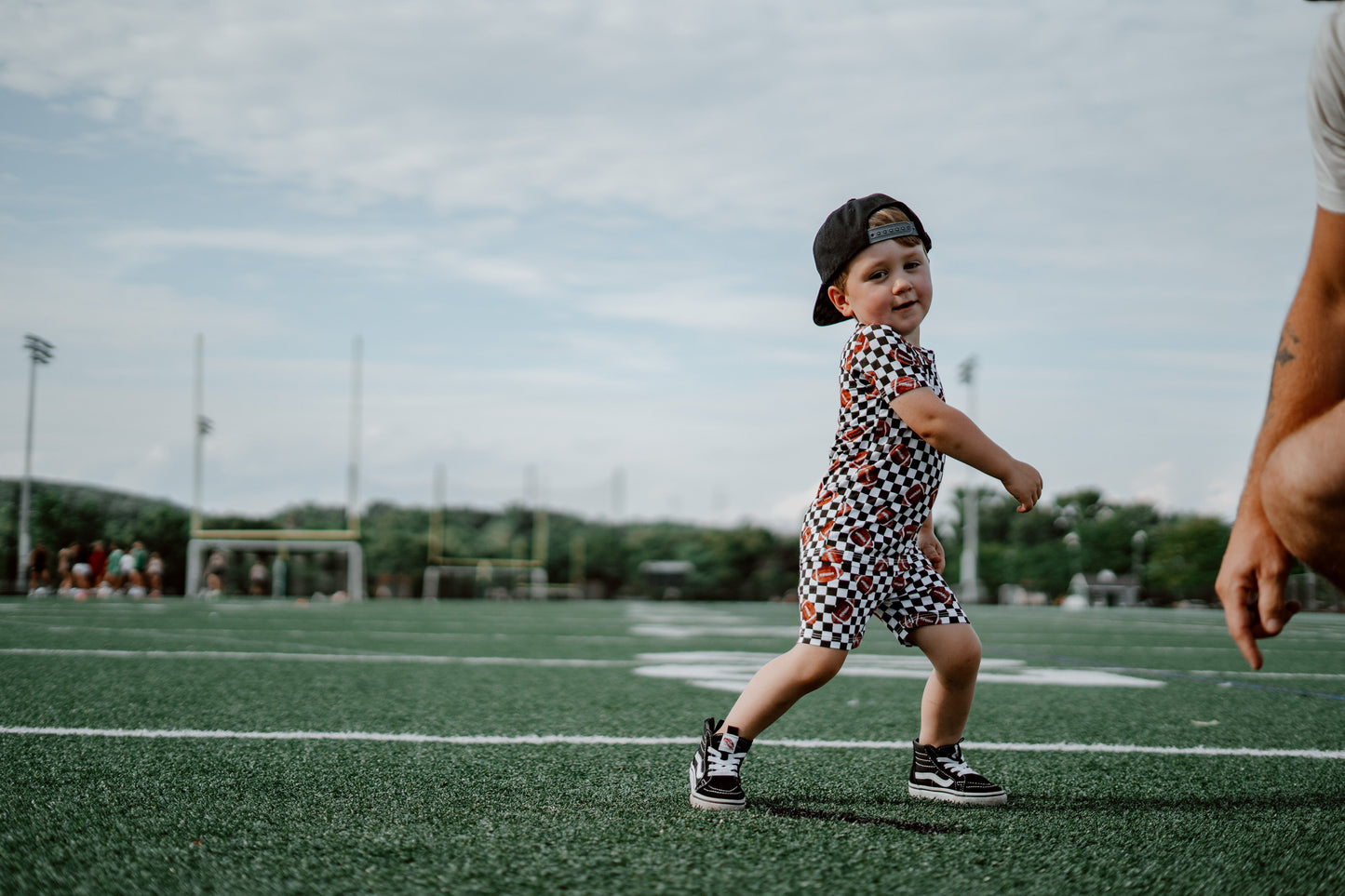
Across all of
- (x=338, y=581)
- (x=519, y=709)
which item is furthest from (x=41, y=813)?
(x=338, y=581)

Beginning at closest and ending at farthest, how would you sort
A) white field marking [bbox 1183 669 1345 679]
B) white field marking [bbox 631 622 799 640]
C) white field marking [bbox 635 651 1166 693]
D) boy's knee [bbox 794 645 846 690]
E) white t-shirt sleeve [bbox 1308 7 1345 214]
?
white t-shirt sleeve [bbox 1308 7 1345 214] → boy's knee [bbox 794 645 846 690] → white field marking [bbox 635 651 1166 693] → white field marking [bbox 1183 669 1345 679] → white field marking [bbox 631 622 799 640]

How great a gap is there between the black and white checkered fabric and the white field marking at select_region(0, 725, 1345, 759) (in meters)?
0.93

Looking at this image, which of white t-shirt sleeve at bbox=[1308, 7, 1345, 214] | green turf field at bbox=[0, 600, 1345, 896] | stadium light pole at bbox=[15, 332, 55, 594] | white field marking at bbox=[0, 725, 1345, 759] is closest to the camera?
white t-shirt sleeve at bbox=[1308, 7, 1345, 214]

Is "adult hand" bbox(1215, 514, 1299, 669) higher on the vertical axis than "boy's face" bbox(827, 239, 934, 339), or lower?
lower

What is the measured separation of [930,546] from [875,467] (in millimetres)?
296

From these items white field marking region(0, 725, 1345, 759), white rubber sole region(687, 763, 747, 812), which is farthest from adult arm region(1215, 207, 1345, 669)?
white field marking region(0, 725, 1345, 759)

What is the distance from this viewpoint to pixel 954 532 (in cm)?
6297

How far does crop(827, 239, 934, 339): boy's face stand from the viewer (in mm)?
2330

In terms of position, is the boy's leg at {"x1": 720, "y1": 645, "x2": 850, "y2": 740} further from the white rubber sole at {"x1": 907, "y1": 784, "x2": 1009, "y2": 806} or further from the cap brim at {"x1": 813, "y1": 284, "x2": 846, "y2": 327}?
the cap brim at {"x1": 813, "y1": 284, "x2": 846, "y2": 327}

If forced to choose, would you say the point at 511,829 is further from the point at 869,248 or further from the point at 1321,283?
the point at 1321,283

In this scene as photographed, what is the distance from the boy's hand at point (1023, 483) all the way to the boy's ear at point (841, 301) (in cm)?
54

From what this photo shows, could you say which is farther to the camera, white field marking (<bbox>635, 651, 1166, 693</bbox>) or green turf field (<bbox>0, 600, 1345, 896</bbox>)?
white field marking (<bbox>635, 651, 1166, 693</bbox>)

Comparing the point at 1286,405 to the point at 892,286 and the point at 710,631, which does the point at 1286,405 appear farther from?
the point at 710,631

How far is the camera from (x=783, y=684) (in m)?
→ 2.22
